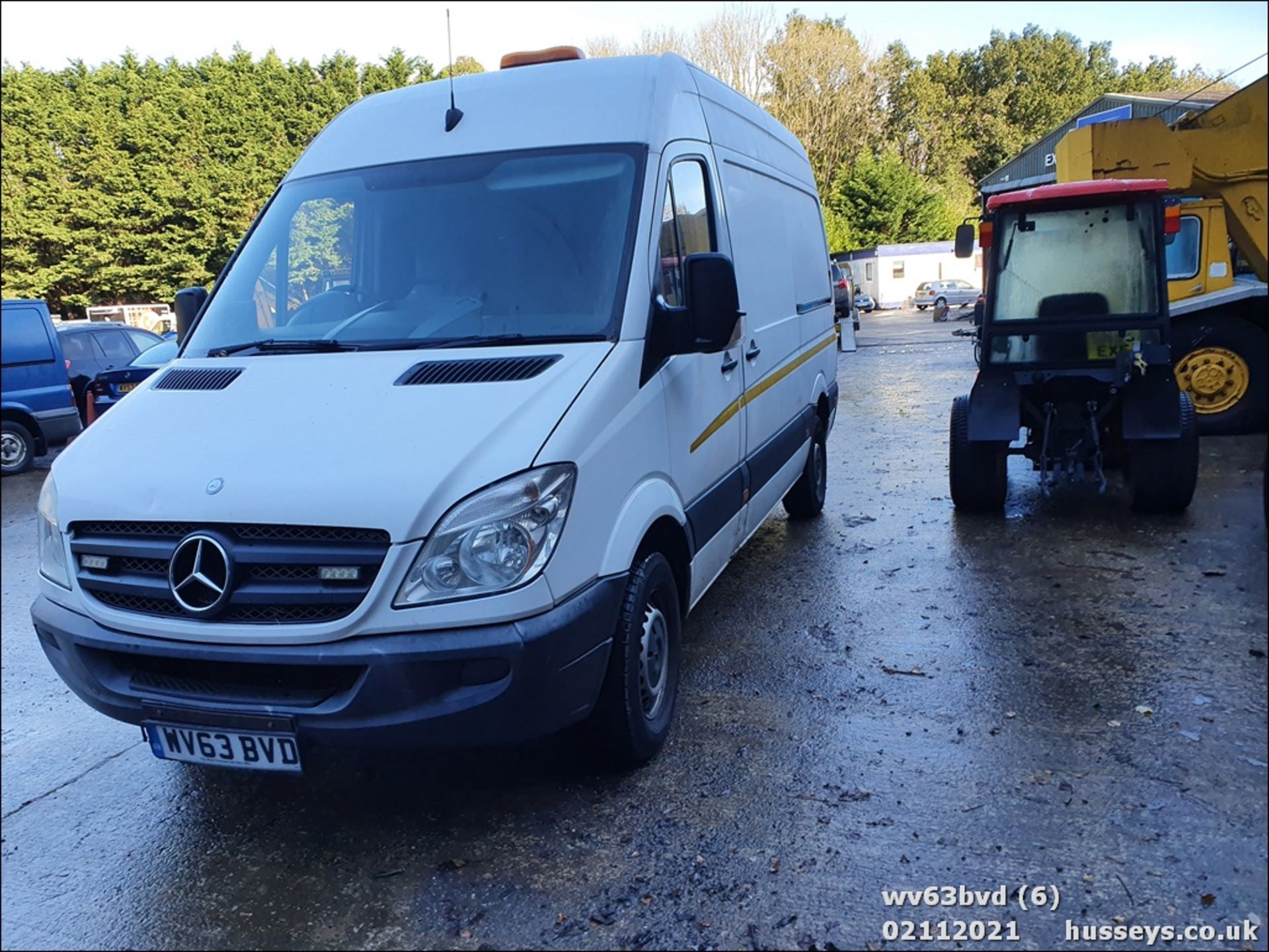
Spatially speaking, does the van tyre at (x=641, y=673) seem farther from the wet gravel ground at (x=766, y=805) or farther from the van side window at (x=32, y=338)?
the van side window at (x=32, y=338)

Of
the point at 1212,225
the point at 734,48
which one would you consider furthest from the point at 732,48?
the point at 1212,225

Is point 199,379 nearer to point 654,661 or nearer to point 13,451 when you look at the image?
point 654,661

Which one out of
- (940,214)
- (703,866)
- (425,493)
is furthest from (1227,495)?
(940,214)

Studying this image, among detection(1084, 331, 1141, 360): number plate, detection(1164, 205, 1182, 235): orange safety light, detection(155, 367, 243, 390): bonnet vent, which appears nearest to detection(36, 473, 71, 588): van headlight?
detection(155, 367, 243, 390): bonnet vent

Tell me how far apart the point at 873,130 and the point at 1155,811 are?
50936 mm

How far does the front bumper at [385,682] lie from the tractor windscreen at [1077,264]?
5285mm

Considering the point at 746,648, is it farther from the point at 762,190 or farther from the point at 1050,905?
the point at 762,190

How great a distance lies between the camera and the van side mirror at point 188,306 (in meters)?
4.50

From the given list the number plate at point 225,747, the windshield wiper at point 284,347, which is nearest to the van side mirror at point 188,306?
the windshield wiper at point 284,347

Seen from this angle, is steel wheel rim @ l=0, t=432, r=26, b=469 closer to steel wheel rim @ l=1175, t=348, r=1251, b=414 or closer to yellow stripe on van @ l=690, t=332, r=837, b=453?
yellow stripe on van @ l=690, t=332, r=837, b=453

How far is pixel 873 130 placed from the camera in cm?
4925

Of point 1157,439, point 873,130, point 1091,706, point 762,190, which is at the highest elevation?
point 873,130

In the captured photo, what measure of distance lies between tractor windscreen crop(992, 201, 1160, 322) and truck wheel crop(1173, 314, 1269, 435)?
9.88 feet

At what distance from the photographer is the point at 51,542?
3.24 metres
